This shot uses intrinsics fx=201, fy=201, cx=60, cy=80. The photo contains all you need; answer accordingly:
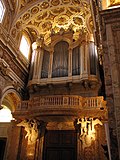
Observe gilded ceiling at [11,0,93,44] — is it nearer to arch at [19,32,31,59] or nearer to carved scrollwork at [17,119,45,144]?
arch at [19,32,31,59]

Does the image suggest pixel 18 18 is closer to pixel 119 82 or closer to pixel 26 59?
pixel 26 59

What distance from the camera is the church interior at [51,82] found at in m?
10.1

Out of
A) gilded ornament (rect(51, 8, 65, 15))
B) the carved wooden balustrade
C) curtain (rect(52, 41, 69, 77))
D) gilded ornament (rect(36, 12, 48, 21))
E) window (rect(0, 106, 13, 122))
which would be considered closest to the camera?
the carved wooden balustrade

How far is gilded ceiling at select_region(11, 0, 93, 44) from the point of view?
12328mm

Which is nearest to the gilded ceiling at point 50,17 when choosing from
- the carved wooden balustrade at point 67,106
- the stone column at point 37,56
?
the stone column at point 37,56

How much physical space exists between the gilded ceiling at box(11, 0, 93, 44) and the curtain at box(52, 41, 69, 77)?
1186 mm

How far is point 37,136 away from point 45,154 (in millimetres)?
1080

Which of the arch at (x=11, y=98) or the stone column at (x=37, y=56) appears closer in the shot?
the arch at (x=11, y=98)

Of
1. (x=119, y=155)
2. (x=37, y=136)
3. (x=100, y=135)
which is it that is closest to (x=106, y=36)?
(x=119, y=155)

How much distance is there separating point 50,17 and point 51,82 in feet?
15.4

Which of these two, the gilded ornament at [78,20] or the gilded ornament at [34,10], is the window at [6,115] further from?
the gilded ornament at [78,20]

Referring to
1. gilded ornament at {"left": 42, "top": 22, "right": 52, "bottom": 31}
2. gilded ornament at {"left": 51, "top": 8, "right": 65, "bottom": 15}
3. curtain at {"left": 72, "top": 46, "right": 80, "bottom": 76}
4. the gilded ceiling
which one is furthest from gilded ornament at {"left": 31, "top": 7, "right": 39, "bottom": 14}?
curtain at {"left": 72, "top": 46, "right": 80, "bottom": 76}

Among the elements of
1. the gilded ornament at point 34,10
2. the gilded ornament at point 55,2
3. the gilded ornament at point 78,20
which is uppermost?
the gilded ornament at point 55,2

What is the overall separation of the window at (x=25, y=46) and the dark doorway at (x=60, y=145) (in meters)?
5.68
